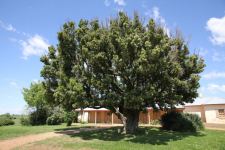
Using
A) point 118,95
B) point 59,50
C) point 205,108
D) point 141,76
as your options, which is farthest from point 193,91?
point 205,108

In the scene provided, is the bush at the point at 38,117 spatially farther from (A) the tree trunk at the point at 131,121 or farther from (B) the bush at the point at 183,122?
(B) the bush at the point at 183,122

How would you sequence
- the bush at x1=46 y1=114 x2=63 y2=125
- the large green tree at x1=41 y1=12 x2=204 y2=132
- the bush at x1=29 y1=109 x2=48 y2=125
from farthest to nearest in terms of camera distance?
the bush at x1=29 y1=109 x2=48 y2=125 → the bush at x1=46 y1=114 x2=63 y2=125 → the large green tree at x1=41 y1=12 x2=204 y2=132

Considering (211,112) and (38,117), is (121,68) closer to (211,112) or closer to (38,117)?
(211,112)

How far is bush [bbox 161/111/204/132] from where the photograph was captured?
80.4 feet

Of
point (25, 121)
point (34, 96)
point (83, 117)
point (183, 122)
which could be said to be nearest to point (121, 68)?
point (183, 122)

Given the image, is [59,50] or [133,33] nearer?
[133,33]

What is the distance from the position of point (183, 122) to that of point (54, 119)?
25.0 m

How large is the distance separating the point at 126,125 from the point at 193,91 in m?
7.78

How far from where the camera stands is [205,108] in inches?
1452

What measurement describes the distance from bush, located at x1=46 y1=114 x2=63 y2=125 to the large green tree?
18.4 meters

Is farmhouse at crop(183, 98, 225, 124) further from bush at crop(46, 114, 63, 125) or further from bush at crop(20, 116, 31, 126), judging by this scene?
bush at crop(20, 116, 31, 126)

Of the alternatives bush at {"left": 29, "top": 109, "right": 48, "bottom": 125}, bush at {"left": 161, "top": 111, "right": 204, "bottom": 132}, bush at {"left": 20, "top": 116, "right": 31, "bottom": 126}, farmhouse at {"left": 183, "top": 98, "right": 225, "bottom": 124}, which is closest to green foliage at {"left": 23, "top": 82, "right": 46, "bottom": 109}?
bush at {"left": 29, "top": 109, "right": 48, "bottom": 125}

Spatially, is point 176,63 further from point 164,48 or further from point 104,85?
point 104,85

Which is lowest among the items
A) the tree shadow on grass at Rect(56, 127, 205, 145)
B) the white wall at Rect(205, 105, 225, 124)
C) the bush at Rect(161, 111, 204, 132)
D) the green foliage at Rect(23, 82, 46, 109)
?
the tree shadow on grass at Rect(56, 127, 205, 145)
